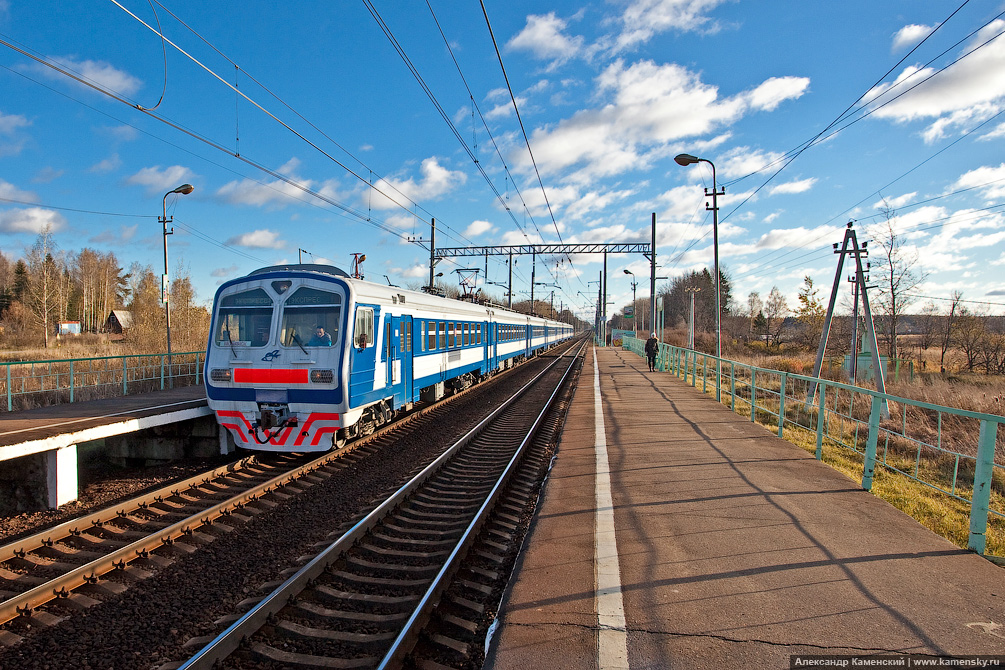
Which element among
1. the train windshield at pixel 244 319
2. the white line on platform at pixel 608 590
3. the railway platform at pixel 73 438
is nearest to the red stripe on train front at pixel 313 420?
the train windshield at pixel 244 319

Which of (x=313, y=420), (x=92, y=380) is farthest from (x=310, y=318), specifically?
(x=92, y=380)

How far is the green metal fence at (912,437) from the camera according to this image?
14.3 feet

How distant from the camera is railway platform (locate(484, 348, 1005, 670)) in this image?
3047 millimetres

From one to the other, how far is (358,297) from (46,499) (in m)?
4.58

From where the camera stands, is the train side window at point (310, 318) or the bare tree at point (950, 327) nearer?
the train side window at point (310, 318)

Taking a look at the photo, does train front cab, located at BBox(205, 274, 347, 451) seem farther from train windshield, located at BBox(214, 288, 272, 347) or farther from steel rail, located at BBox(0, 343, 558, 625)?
steel rail, located at BBox(0, 343, 558, 625)

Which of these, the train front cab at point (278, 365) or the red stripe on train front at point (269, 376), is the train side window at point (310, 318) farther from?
the red stripe on train front at point (269, 376)

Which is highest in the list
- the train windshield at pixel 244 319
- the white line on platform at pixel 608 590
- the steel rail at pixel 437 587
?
the train windshield at pixel 244 319

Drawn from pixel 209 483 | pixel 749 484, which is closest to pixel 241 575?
pixel 209 483

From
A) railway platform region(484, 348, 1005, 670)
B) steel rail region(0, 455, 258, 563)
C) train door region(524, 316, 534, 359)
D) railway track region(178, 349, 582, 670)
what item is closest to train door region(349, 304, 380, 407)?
railway track region(178, 349, 582, 670)

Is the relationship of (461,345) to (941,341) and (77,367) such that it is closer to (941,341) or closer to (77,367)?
(77,367)

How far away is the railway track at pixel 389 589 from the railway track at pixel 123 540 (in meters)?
1.43

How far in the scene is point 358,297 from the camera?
836 cm

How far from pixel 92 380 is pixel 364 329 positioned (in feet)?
47.2
